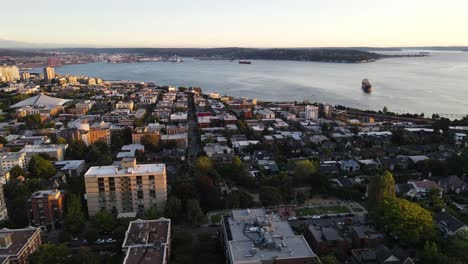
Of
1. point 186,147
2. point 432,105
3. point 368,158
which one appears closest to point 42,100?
point 186,147

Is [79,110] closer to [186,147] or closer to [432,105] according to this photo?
[186,147]

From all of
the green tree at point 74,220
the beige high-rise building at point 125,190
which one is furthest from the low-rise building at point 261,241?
the green tree at point 74,220

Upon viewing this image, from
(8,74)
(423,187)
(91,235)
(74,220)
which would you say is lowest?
(91,235)

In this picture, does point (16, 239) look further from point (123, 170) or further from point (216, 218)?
point (216, 218)

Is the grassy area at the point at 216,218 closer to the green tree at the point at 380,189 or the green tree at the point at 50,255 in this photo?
the green tree at the point at 50,255

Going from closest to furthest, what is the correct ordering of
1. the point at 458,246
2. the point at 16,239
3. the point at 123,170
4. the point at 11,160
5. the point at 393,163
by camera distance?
the point at 458,246, the point at 16,239, the point at 123,170, the point at 11,160, the point at 393,163

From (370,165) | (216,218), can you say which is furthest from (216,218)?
(370,165)

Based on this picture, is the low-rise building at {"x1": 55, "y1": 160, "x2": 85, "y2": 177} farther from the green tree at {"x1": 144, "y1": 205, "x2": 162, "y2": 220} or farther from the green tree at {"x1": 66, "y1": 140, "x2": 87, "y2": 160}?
the green tree at {"x1": 144, "y1": 205, "x2": 162, "y2": 220}
